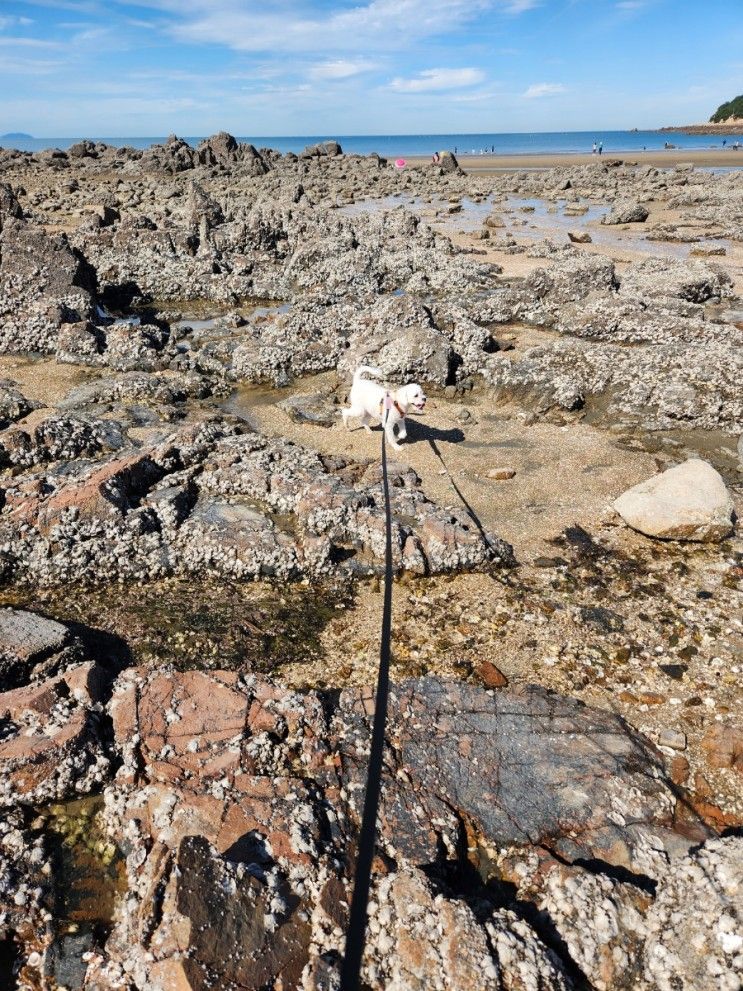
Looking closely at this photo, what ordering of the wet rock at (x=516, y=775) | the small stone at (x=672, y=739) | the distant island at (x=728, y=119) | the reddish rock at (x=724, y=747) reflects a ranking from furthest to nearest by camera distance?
the distant island at (x=728, y=119) < the small stone at (x=672, y=739) < the reddish rock at (x=724, y=747) < the wet rock at (x=516, y=775)

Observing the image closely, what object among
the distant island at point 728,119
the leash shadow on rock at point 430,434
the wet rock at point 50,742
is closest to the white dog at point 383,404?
the leash shadow on rock at point 430,434

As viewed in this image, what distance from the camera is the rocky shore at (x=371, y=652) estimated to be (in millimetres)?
3799

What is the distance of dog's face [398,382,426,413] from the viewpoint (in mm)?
10414

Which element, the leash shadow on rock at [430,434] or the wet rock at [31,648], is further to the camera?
the leash shadow on rock at [430,434]

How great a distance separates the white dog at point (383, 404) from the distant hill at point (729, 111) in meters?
219

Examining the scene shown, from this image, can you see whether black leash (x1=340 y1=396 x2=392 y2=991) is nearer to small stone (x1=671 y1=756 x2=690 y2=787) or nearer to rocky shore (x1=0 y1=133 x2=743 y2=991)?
rocky shore (x1=0 y1=133 x2=743 y2=991)

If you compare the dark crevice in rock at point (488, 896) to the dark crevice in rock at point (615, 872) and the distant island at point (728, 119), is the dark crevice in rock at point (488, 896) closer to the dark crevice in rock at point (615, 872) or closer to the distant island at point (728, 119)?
the dark crevice in rock at point (615, 872)

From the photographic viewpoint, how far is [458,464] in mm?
10961

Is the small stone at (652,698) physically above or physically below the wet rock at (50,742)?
below

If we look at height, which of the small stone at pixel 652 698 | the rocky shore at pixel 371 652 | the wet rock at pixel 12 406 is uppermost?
the wet rock at pixel 12 406

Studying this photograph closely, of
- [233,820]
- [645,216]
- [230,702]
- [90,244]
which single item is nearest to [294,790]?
[233,820]

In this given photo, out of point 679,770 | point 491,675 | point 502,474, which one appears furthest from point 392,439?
point 679,770

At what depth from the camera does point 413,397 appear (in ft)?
34.4

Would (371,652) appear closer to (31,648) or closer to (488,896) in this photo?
(488,896)
